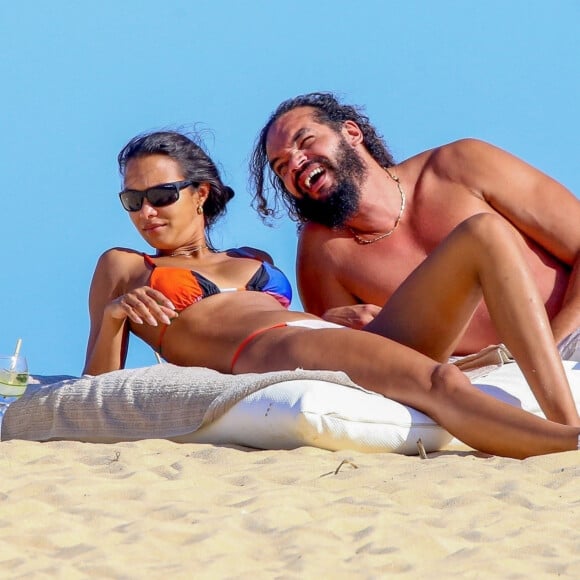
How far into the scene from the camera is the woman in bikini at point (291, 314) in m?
4.12

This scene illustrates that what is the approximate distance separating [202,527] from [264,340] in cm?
196

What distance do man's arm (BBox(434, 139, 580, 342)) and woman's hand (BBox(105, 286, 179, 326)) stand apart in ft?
6.77

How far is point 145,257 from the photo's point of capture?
5621mm

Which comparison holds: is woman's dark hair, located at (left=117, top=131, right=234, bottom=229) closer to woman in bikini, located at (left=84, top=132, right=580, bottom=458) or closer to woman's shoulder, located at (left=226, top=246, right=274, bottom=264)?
woman in bikini, located at (left=84, top=132, right=580, bottom=458)

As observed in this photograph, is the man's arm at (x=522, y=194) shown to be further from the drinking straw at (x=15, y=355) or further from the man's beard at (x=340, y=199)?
the drinking straw at (x=15, y=355)

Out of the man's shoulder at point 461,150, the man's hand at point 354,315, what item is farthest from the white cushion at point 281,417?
the man's shoulder at point 461,150

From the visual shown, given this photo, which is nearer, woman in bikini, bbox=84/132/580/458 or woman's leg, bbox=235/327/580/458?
woman's leg, bbox=235/327/580/458

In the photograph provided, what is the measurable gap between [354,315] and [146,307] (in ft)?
3.89

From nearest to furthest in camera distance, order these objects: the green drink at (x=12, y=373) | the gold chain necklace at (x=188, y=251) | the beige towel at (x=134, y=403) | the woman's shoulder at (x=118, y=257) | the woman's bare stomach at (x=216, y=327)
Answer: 1. the beige towel at (x=134, y=403)
2. the woman's bare stomach at (x=216, y=327)
3. the green drink at (x=12, y=373)
4. the woman's shoulder at (x=118, y=257)
5. the gold chain necklace at (x=188, y=251)

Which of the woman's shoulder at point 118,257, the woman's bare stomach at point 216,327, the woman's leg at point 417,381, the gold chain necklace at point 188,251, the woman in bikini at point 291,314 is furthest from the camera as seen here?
the gold chain necklace at point 188,251

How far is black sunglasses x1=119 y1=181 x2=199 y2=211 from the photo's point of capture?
5.64m

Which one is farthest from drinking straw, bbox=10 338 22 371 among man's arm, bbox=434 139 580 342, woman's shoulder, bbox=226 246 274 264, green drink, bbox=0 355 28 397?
man's arm, bbox=434 139 580 342

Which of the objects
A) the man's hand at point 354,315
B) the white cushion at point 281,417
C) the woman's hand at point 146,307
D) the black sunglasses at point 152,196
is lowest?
the white cushion at point 281,417

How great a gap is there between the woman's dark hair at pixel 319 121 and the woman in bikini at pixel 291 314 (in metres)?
0.61
